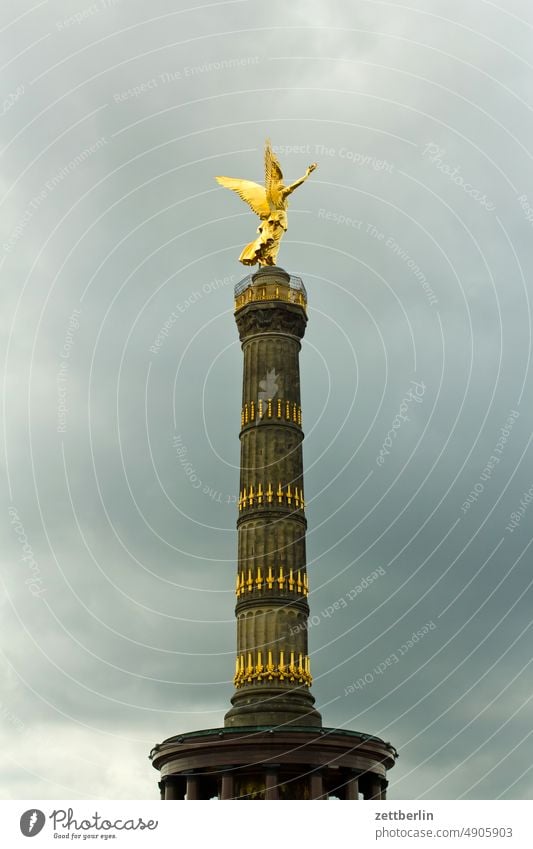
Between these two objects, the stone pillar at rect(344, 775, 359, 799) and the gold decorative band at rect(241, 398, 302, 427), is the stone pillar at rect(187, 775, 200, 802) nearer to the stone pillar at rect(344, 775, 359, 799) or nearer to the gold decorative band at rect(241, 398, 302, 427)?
the stone pillar at rect(344, 775, 359, 799)

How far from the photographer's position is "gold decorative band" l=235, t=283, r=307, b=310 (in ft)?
194

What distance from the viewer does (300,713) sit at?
1992 inches

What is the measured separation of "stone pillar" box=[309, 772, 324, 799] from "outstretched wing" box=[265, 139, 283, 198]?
32752mm

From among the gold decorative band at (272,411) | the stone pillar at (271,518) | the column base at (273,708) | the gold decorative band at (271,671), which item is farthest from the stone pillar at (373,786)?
the gold decorative band at (272,411)

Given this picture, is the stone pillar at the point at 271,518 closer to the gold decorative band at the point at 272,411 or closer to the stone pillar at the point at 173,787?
the gold decorative band at the point at 272,411

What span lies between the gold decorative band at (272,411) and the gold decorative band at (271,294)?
248 inches

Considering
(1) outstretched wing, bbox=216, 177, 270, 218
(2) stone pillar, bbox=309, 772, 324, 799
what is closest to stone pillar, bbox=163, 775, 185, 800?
(2) stone pillar, bbox=309, 772, 324, 799

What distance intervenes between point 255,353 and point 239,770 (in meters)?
23.1

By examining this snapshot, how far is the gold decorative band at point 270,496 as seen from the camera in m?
54.9

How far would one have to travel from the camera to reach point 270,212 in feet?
198
